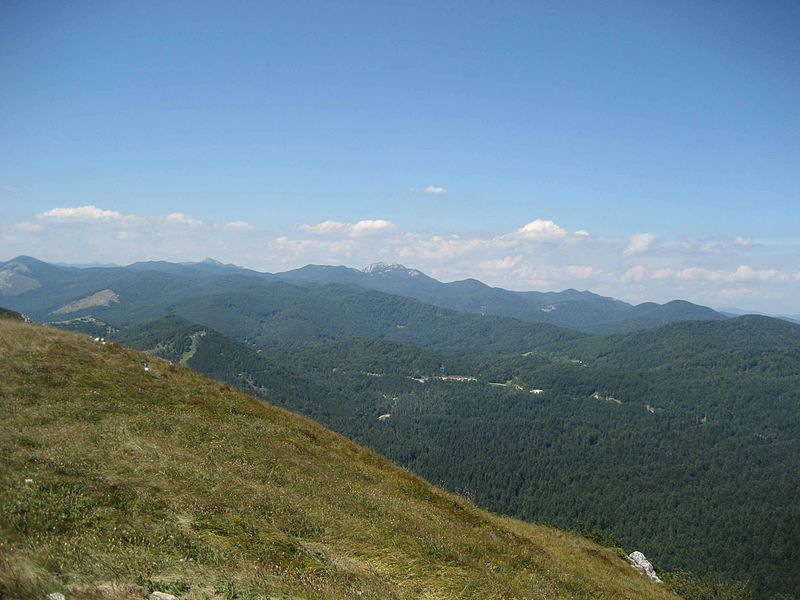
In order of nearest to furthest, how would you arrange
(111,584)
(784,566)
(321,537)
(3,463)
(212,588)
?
(111,584) → (212,588) → (3,463) → (321,537) → (784,566)

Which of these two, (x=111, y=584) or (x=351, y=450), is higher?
(x=111, y=584)

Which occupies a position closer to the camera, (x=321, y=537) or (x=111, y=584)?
(x=111, y=584)

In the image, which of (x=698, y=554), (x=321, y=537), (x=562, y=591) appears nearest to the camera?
(x=321, y=537)

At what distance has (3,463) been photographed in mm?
15633

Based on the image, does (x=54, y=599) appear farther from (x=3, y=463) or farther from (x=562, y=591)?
(x=562, y=591)

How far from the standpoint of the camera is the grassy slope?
12.2 metres

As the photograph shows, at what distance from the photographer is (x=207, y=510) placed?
16.4 metres

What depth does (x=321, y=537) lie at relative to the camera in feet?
57.0

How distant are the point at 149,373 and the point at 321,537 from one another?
25.3 m

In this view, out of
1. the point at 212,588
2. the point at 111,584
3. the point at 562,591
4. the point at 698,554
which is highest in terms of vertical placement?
the point at 111,584

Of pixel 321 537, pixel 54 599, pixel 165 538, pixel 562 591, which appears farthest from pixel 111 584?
pixel 562 591

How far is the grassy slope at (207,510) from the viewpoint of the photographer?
12.2 metres

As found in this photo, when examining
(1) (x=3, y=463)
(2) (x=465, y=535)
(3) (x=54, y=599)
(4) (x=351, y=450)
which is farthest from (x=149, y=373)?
(3) (x=54, y=599)

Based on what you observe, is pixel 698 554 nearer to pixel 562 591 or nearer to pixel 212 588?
pixel 562 591
